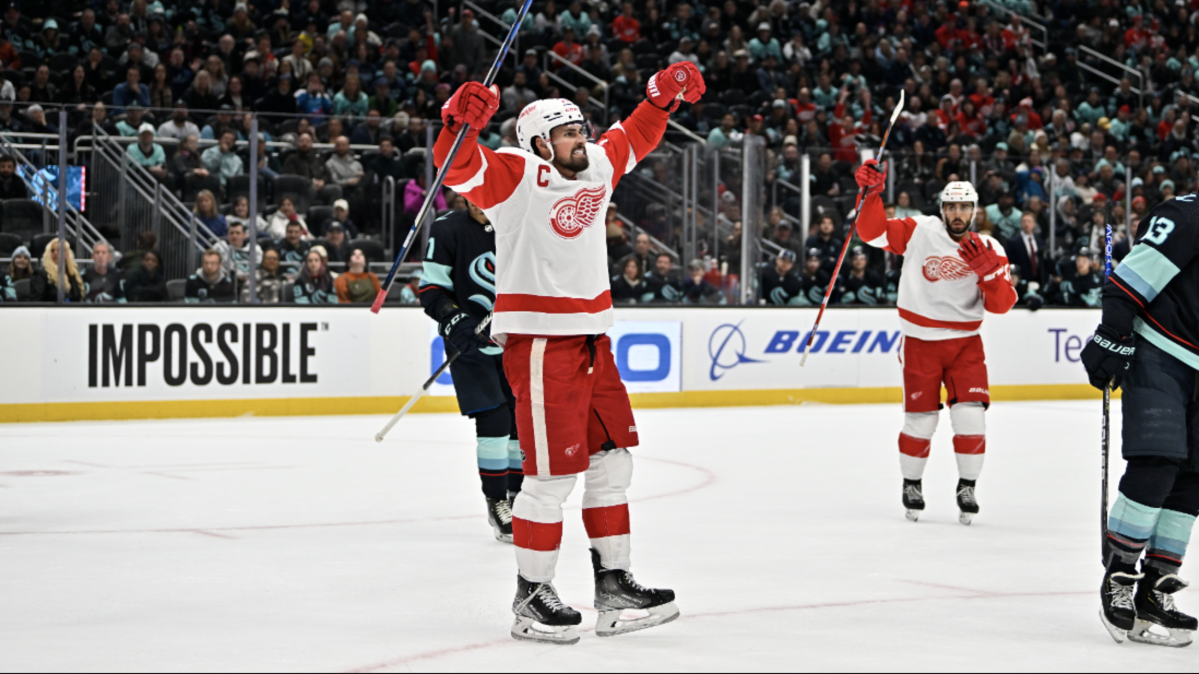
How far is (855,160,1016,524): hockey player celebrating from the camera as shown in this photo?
639 cm

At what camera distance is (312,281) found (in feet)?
37.2

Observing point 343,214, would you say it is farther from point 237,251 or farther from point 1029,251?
point 1029,251

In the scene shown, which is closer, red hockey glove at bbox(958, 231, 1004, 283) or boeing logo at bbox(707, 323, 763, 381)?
red hockey glove at bbox(958, 231, 1004, 283)

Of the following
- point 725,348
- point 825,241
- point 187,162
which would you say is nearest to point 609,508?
point 187,162

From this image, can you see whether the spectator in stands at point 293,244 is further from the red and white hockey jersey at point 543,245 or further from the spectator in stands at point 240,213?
the red and white hockey jersey at point 543,245

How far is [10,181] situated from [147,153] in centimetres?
97

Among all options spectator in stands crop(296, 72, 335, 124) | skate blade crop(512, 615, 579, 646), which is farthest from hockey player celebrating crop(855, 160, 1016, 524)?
spectator in stands crop(296, 72, 335, 124)

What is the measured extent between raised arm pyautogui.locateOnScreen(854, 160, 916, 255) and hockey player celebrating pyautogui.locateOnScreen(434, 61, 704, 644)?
251cm

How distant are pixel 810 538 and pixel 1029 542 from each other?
86 centimetres

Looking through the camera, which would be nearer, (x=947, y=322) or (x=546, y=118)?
(x=546, y=118)

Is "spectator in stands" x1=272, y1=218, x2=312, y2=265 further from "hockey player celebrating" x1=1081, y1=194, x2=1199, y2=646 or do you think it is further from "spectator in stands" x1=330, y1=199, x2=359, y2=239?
"hockey player celebrating" x1=1081, y1=194, x2=1199, y2=646

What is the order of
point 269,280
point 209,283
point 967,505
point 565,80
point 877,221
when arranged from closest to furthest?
point 967,505
point 877,221
point 209,283
point 269,280
point 565,80

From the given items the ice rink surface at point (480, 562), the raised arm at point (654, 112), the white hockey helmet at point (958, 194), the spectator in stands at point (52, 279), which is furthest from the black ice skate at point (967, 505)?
the spectator in stands at point (52, 279)

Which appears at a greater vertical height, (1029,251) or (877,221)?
(877,221)
